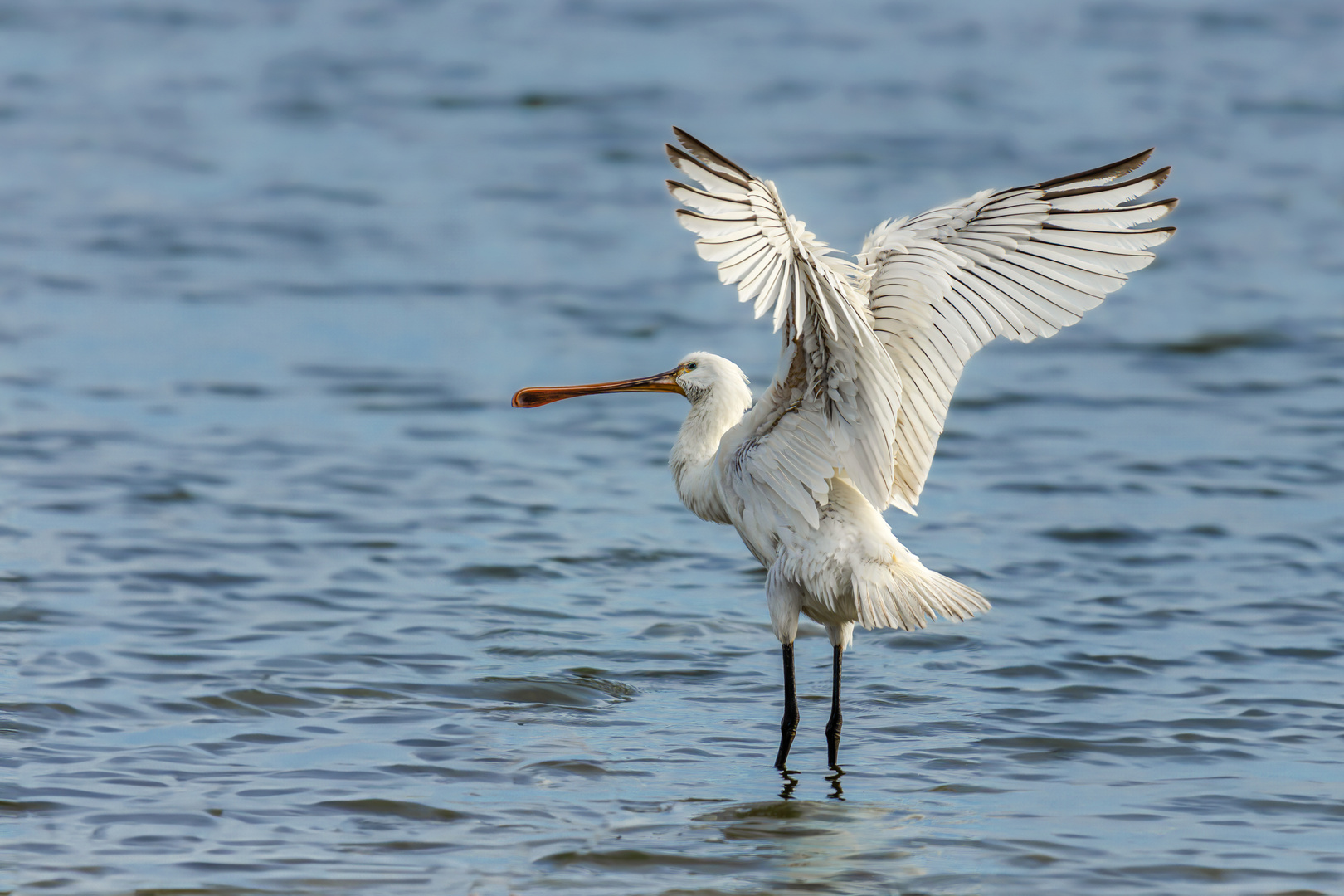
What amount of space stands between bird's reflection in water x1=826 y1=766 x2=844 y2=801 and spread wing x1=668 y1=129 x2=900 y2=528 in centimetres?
101

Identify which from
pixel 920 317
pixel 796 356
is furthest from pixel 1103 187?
pixel 796 356

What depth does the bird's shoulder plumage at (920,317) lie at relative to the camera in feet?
22.2

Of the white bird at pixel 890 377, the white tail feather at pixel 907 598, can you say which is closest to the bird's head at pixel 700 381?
the white bird at pixel 890 377

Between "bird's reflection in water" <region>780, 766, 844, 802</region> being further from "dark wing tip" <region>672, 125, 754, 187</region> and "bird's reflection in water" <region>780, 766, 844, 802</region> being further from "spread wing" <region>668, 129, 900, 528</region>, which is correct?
"dark wing tip" <region>672, 125, 754, 187</region>

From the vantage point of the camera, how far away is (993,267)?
7.03 metres

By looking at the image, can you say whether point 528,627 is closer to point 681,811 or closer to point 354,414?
point 681,811

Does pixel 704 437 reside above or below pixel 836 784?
above

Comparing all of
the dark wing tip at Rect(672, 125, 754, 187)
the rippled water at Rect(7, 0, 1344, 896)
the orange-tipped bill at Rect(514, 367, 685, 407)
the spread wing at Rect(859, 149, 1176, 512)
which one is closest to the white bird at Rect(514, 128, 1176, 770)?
the spread wing at Rect(859, 149, 1176, 512)

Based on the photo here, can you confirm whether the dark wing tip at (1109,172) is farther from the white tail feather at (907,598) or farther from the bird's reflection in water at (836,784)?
the bird's reflection in water at (836,784)

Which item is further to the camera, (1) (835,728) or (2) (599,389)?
(2) (599,389)

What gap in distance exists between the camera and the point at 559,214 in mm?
17609

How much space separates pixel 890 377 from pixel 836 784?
1635 mm

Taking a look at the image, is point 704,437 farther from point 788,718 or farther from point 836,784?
point 836,784

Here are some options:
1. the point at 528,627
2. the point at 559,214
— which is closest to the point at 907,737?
the point at 528,627
